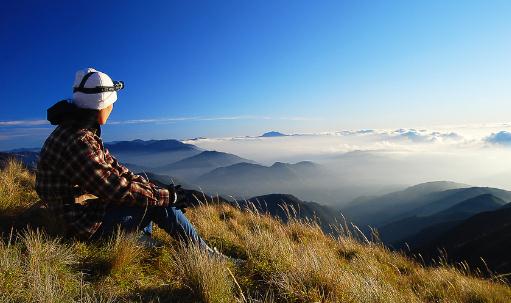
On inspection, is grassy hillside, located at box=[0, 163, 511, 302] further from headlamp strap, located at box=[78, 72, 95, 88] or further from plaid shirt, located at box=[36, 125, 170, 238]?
headlamp strap, located at box=[78, 72, 95, 88]

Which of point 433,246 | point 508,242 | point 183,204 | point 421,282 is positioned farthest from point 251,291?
point 433,246

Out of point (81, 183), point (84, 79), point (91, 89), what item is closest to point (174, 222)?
point (81, 183)

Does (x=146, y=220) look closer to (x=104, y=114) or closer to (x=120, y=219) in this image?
(x=120, y=219)

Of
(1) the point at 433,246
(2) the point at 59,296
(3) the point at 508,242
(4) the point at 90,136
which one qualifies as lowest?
(1) the point at 433,246

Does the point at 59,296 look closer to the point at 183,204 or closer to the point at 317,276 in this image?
the point at 183,204

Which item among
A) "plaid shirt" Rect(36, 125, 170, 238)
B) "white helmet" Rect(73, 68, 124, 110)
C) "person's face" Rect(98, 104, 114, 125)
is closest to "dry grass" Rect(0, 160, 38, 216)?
"plaid shirt" Rect(36, 125, 170, 238)

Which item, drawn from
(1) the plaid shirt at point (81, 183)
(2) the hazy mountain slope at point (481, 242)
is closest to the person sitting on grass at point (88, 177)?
(1) the plaid shirt at point (81, 183)

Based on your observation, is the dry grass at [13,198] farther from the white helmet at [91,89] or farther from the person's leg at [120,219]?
the white helmet at [91,89]

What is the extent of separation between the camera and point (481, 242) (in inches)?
2958

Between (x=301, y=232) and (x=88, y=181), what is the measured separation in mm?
5887

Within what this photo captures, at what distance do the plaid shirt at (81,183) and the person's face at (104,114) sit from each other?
151 millimetres

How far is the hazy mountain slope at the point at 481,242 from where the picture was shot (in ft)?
208

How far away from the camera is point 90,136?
3.82 m

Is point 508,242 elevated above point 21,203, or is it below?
below
